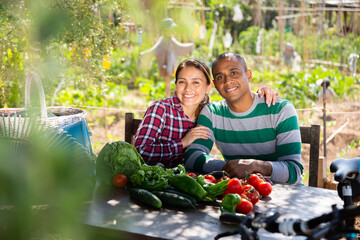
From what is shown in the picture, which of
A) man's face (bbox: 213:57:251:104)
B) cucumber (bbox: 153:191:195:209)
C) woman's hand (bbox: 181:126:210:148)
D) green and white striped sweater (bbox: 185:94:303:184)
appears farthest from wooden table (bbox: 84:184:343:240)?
man's face (bbox: 213:57:251:104)

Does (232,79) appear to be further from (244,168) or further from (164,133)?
(244,168)

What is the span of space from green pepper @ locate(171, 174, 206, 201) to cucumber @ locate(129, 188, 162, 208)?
0.16 metres

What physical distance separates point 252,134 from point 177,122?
562 millimetres

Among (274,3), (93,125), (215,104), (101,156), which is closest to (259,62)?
(274,3)

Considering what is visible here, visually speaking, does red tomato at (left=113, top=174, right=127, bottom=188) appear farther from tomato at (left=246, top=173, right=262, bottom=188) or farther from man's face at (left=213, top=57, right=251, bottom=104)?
man's face at (left=213, top=57, right=251, bottom=104)

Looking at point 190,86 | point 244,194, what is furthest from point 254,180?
point 190,86

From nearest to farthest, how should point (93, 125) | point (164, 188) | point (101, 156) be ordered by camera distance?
point (164, 188), point (101, 156), point (93, 125)

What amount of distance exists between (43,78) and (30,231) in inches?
12.7

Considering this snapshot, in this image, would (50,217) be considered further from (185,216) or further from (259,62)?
(259,62)

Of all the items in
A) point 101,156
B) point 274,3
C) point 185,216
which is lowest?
point 185,216

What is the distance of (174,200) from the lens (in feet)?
6.05

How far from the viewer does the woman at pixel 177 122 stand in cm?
286

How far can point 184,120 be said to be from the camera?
303cm

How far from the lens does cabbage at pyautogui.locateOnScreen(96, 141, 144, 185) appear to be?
2.09m
